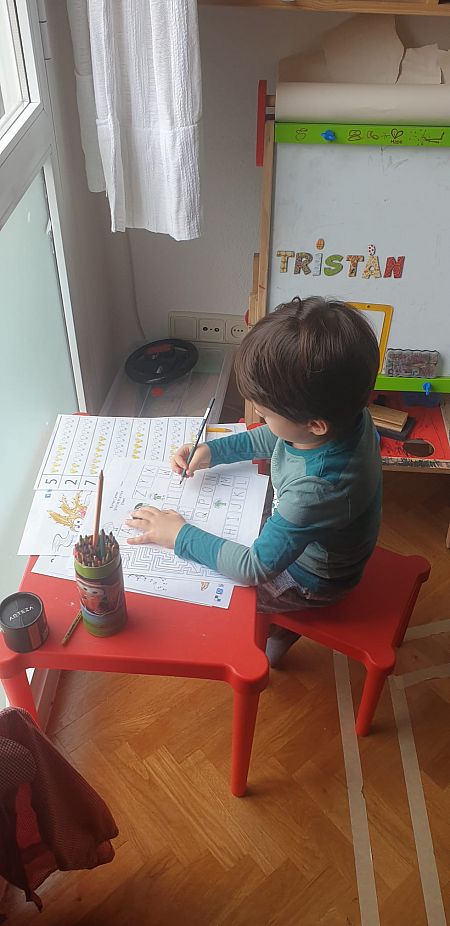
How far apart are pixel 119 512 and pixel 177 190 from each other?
68cm

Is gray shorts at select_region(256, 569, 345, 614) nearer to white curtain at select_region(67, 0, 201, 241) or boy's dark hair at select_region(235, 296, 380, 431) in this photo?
boy's dark hair at select_region(235, 296, 380, 431)

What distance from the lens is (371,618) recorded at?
129 centimetres

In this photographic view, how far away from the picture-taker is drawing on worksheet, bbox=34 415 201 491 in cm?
130

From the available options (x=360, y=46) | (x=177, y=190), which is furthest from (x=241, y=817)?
(x=360, y=46)

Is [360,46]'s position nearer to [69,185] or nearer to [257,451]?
[69,185]

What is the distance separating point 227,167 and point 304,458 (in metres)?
1.07

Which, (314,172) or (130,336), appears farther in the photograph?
(130,336)

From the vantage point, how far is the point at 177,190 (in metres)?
1.51

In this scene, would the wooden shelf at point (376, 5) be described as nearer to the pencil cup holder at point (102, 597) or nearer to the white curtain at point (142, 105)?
the white curtain at point (142, 105)

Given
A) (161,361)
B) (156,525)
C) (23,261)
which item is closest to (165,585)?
(156,525)

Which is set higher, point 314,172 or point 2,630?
point 314,172

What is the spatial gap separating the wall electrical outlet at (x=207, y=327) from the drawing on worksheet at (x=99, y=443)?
33.5 inches

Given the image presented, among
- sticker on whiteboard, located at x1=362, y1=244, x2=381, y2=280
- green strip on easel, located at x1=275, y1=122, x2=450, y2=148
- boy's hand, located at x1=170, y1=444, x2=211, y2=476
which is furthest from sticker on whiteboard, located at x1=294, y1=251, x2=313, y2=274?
boy's hand, located at x1=170, y1=444, x2=211, y2=476

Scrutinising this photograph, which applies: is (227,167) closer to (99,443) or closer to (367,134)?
(367,134)
